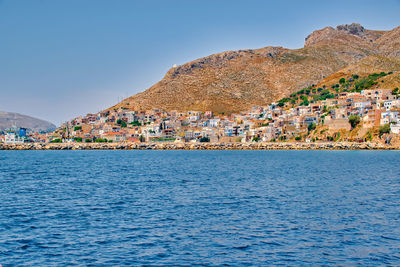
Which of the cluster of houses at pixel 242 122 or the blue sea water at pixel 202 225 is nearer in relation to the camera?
the blue sea water at pixel 202 225

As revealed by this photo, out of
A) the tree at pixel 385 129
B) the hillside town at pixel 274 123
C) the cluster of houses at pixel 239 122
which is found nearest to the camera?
the tree at pixel 385 129

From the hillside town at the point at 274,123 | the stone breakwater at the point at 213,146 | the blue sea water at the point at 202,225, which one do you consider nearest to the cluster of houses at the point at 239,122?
the hillside town at the point at 274,123

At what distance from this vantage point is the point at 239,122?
6196 inches

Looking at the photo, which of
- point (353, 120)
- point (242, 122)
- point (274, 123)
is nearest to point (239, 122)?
point (242, 122)

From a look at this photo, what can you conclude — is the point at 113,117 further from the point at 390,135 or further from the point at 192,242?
the point at 192,242

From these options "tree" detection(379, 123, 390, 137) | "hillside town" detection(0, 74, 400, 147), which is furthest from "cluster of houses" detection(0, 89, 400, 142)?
"tree" detection(379, 123, 390, 137)

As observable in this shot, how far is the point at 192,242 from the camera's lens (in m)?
15.8

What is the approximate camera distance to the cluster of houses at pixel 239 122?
106 metres

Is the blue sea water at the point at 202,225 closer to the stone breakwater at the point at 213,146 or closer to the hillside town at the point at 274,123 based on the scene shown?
the stone breakwater at the point at 213,146

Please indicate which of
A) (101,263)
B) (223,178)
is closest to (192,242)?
(101,263)

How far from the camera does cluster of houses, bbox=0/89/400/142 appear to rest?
348 ft

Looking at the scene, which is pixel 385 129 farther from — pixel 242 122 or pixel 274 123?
pixel 242 122

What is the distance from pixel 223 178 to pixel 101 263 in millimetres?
25223

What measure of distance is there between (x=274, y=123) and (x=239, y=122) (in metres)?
27.9
